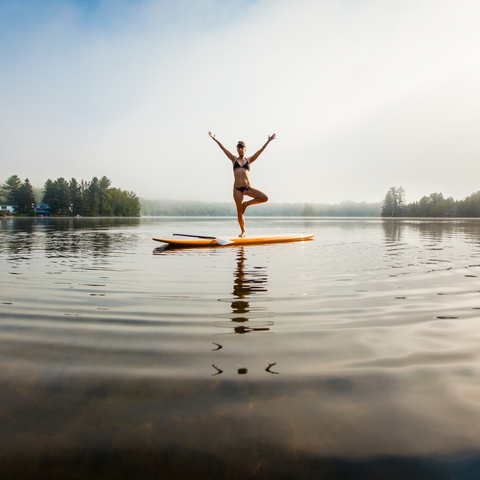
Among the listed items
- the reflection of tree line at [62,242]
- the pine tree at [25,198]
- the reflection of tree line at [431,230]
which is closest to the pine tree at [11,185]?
the pine tree at [25,198]

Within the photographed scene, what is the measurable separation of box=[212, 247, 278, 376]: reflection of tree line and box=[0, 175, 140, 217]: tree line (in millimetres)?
122548

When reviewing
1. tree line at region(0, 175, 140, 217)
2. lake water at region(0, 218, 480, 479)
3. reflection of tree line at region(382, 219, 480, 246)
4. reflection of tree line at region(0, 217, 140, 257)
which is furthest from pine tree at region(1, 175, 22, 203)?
lake water at region(0, 218, 480, 479)

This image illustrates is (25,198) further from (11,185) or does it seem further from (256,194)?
(256,194)

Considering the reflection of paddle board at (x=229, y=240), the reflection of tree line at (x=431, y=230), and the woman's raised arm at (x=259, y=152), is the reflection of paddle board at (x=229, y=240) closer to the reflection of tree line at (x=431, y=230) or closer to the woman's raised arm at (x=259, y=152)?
the woman's raised arm at (x=259, y=152)

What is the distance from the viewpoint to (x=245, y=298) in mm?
4559

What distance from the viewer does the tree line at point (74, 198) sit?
11394 cm

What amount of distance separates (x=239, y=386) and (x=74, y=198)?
129576 millimetres

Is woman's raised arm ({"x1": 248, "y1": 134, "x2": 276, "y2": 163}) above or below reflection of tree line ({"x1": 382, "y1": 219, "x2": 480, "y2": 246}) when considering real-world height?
above

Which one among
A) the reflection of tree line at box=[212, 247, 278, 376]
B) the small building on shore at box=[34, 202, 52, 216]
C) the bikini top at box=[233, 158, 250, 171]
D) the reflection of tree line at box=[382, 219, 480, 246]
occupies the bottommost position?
the reflection of tree line at box=[212, 247, 278, 376]

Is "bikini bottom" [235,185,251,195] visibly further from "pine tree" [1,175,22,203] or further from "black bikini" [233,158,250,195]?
"pine tree" [1,175,22,203]

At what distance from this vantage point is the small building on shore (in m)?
115

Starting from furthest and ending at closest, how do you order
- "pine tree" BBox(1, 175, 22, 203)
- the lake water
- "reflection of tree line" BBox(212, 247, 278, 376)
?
"pine tree" BBox(1, 175, 22, 203)
"reflection of tree line" BBox(212, 247, 278, 376)
the lake water

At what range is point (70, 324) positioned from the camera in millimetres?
3420

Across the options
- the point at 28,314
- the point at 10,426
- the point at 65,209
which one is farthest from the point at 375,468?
the point at 65,209
